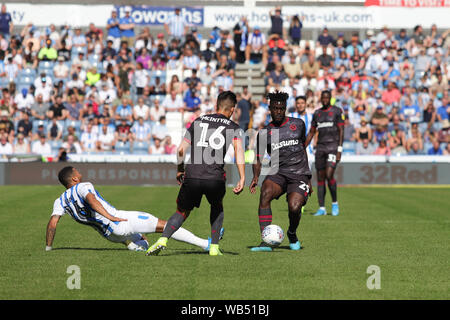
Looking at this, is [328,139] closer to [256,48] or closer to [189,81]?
[189,81]

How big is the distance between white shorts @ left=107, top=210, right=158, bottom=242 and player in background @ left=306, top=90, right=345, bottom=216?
21.8 feet

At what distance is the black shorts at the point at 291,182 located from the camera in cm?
1176

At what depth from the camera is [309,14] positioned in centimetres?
3872

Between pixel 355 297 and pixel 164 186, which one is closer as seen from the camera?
Result: pixel 355 297

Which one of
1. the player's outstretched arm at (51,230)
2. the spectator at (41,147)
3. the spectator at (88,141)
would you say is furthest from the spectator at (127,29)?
the player's outstretched arm at (51,230)

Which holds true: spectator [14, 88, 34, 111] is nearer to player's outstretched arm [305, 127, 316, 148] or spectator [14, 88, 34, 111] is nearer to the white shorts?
player's outstretched arm [305, 127, 316, 148]

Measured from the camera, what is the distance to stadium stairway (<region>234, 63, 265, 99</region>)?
34.7m

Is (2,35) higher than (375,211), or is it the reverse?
(2,35)

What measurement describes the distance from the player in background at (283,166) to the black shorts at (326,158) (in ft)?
17.6

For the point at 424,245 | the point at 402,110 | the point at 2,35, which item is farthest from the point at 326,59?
the point at 424,245

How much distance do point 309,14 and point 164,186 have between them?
14.6 meters
